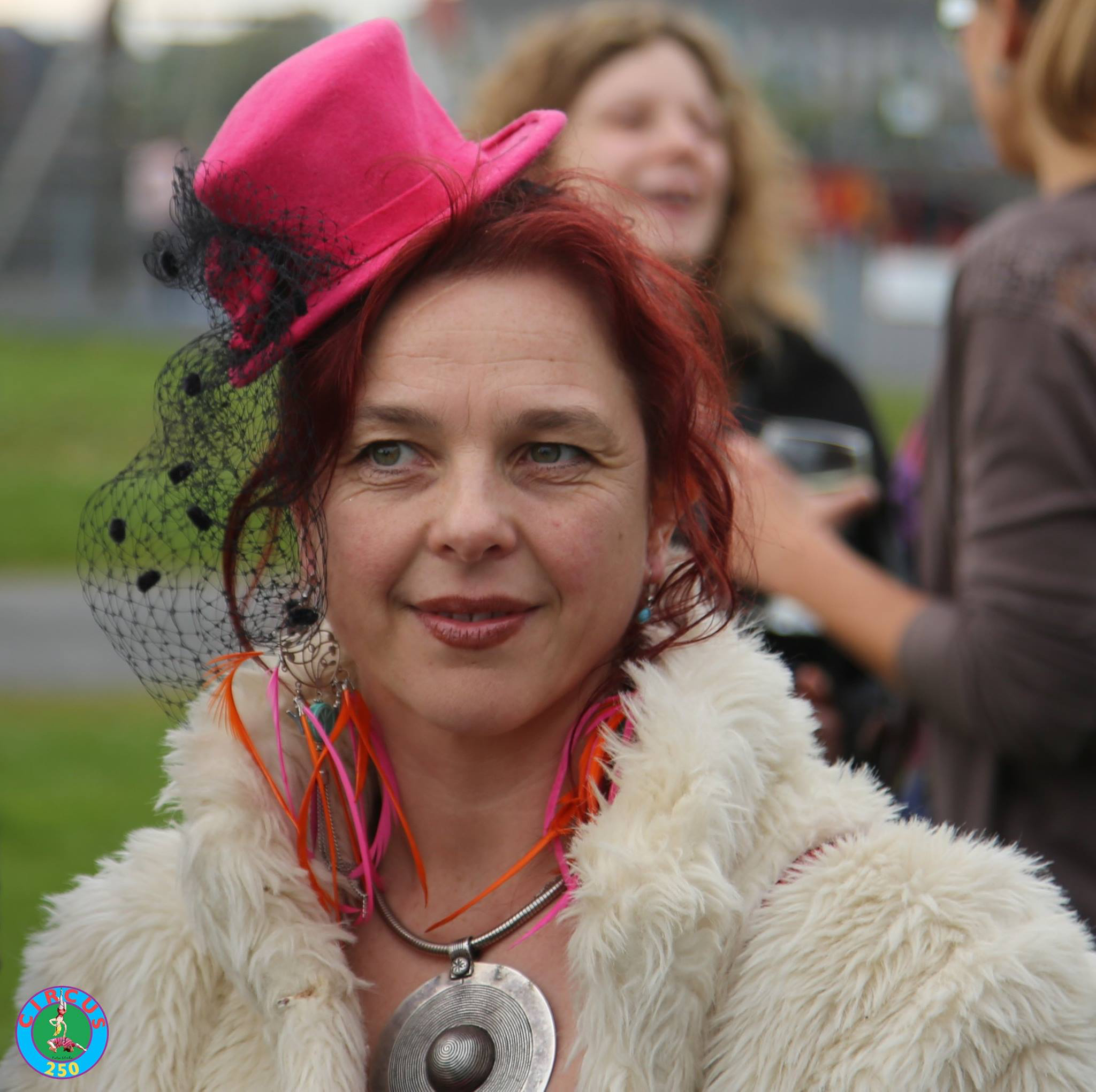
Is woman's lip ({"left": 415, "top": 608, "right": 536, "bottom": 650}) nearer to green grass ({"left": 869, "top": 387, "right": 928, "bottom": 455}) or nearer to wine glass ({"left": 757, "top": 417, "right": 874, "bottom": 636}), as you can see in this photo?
wine glass ({"left": 757, "top": 417, "right": 874, "bottom": 636})

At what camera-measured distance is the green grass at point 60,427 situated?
33.6ft

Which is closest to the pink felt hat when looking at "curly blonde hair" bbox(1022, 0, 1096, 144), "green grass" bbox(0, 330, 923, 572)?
"curly blonde hair" bbox(1022, 0, 1096, 144)

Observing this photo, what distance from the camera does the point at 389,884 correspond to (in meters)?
1.84

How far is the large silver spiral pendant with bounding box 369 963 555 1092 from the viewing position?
5.21 ft

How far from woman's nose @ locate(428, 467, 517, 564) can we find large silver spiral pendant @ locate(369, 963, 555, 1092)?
0.54 m

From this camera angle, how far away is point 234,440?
160 cm

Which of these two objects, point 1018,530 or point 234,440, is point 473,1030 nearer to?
point 234,440

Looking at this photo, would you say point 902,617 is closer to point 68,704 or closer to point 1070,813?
point 1070,813

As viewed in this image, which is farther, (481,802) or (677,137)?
(677,137)

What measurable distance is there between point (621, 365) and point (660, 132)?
5.08 feet

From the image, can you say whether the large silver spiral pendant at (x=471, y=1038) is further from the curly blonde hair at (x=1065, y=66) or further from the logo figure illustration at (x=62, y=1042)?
the curly blonde hair at (x=1065, y=66)

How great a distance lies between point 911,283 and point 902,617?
19.3 metres

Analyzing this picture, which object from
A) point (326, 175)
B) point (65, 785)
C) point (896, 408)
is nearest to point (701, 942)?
point (326, 175)

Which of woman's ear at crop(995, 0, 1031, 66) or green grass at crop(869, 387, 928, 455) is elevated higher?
woman's ear at crop(995, 0, 1031, 66)
